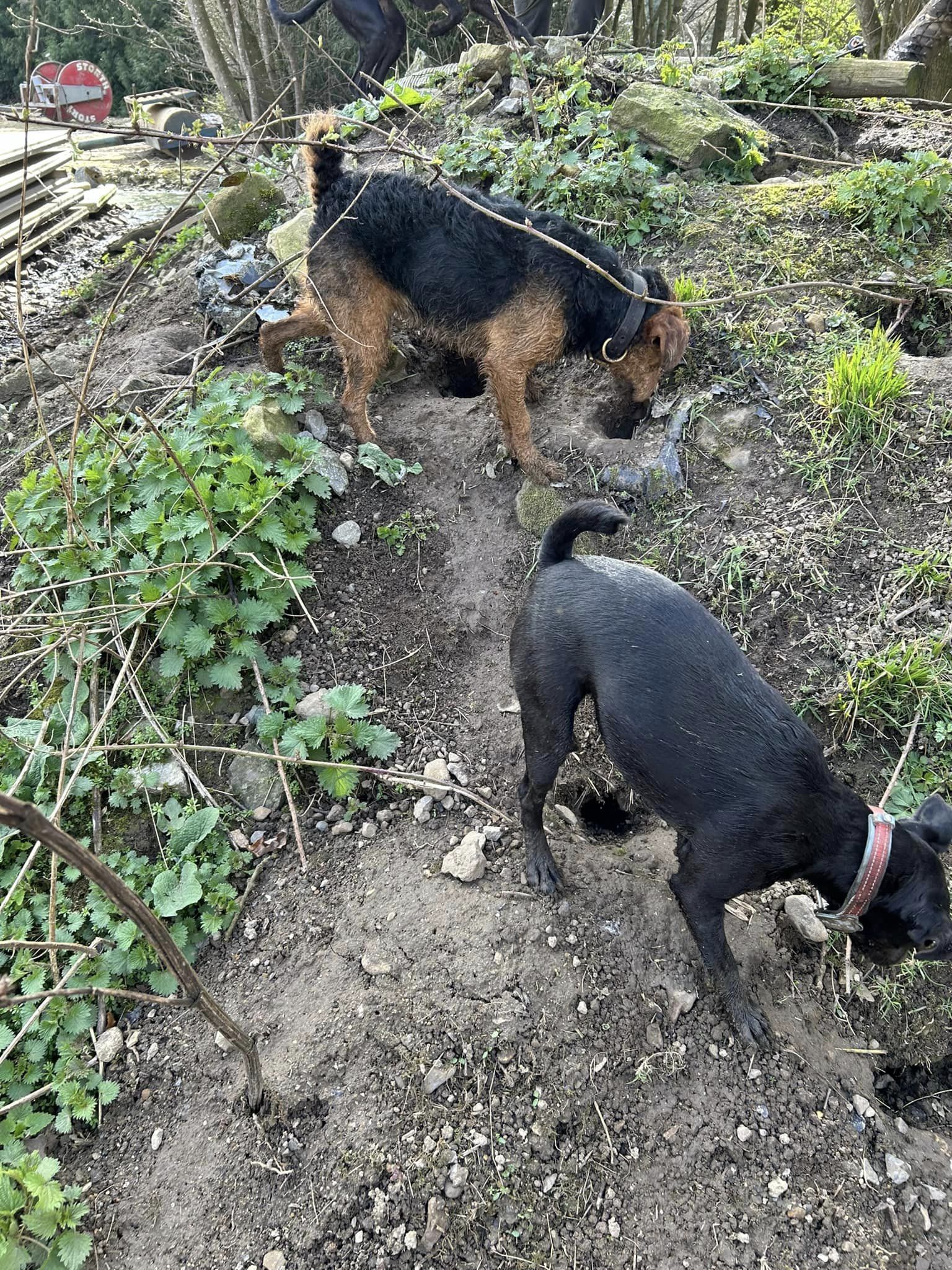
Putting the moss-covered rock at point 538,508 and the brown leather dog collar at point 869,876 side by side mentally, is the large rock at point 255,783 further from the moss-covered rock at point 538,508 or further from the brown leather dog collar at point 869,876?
the brown leather dog collar at point 869,876

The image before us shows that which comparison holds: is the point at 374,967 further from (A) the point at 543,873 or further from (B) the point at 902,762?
(B) the point at 902,762

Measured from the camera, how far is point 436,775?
3.21 metres

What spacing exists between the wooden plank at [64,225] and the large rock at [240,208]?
2.64 m

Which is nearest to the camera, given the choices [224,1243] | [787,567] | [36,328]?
[224,1243]

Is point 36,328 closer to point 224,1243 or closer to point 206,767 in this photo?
point 206,767

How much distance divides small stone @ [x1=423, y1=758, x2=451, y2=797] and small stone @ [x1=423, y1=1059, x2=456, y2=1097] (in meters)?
1.07

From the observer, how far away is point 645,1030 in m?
2.50

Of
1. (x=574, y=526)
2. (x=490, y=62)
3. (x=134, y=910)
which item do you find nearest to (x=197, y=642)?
(x=574, y=526)

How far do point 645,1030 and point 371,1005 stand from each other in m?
0.95

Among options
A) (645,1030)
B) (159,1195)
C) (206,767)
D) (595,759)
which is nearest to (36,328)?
(206,767)

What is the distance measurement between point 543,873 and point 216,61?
11344 millimetres

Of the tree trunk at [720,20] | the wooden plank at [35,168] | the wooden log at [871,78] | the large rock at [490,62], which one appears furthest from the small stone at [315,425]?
the tree trunk at [720,20]

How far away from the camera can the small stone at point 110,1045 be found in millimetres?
2600

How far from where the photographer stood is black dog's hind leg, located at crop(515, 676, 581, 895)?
2691 millimetres
